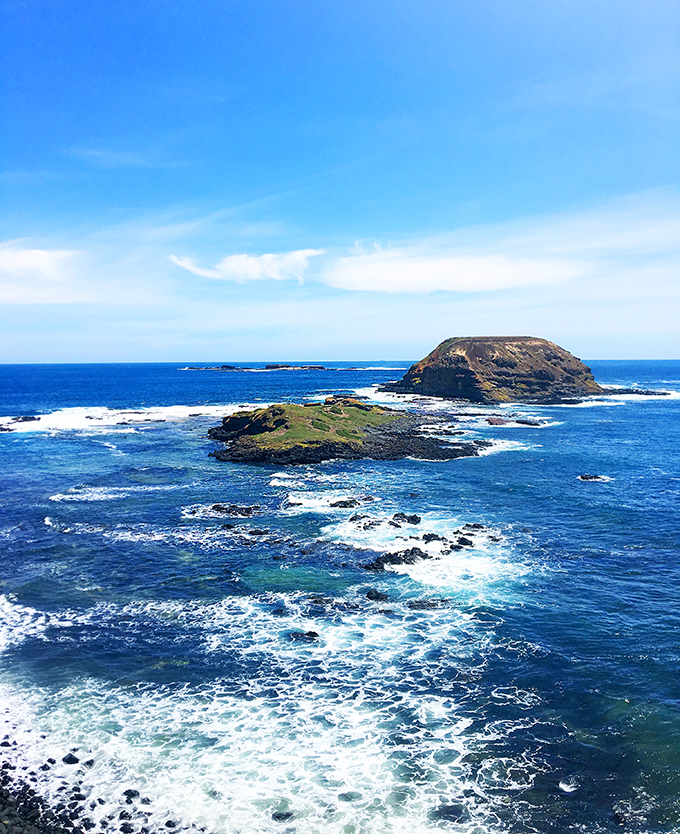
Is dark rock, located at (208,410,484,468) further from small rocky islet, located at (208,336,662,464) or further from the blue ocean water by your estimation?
the blue ocean water

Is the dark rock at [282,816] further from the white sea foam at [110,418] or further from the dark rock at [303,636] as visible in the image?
the white sea foam at [110,418]

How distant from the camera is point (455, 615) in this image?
28.4 m

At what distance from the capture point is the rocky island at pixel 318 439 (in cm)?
6881

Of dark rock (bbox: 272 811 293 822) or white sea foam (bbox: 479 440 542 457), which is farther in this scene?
white sea foam (bbox: 479 440 542 457)

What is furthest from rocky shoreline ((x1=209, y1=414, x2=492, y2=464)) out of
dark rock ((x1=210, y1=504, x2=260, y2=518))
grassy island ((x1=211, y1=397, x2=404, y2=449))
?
dark rock ((x1=210, y1=504, x2=260, y2=518))

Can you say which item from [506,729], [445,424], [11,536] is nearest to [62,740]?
[506,729]

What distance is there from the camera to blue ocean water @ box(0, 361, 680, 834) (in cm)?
1714

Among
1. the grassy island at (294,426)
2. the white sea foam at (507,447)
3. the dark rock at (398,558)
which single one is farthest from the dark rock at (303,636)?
the white sea foam at (507,447)

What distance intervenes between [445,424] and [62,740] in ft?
277

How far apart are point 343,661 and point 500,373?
133 m

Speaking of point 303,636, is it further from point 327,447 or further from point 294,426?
point 294,426

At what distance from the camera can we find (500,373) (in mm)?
147875

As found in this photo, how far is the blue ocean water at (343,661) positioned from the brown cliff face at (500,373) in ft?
302

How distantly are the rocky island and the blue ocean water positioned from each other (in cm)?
1676
